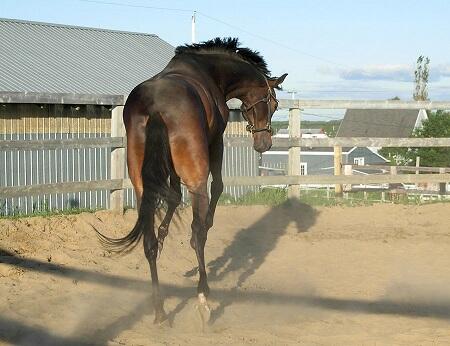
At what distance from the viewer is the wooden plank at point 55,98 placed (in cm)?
920

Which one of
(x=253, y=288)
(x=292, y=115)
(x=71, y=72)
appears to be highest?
(x=71, y=72)

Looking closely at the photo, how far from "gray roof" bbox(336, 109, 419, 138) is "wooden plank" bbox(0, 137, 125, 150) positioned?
56553 millimetres

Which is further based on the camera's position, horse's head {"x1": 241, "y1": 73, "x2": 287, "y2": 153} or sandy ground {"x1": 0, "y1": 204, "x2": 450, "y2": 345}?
horse's head {"x1": 241, "y1": 73, "x2": 287, "y2": 153}

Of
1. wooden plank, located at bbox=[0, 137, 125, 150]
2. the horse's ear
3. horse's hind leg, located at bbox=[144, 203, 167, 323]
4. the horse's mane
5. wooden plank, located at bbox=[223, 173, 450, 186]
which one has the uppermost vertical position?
the horse's mane

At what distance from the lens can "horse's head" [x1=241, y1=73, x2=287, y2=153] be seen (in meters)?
6.80

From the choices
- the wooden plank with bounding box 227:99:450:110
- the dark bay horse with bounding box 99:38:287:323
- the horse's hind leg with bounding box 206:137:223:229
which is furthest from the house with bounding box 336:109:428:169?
the dark bay horse with bounding box 99:38:287:323

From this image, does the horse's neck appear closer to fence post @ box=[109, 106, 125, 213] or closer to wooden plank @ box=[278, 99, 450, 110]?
fence post @ box=[109, 106, 125, 213]

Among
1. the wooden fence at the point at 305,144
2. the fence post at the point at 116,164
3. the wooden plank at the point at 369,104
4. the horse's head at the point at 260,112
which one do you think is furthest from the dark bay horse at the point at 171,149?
the wooden plank at the point at 369,104

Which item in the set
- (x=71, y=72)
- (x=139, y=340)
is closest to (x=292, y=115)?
(x=139, y=340)

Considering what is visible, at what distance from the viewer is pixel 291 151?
1172 cm

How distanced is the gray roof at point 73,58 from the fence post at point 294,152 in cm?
794

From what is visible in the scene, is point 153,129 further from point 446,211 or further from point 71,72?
point 71,72

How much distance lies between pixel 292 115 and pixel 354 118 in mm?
59637

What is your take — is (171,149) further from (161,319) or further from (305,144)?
(305,144)
